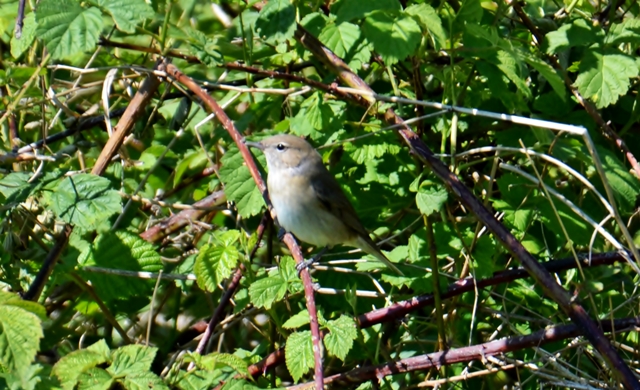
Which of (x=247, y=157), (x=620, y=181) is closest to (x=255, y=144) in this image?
(x=247, y=157)

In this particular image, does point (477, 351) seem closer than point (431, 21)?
No

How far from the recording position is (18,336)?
237 cm

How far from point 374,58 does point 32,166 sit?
1.89m

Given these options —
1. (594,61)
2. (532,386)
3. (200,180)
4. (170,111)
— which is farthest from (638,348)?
(170,111)

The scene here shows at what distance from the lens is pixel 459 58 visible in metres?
3.37


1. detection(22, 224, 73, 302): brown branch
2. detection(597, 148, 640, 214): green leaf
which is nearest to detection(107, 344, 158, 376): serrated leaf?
detection(22, 224, 73, 302): brown branch

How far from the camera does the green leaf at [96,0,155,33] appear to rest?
2.70 m

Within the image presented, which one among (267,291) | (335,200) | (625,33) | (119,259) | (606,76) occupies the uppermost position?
(625,33)

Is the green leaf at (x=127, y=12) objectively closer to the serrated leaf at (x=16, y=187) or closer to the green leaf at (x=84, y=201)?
the green leaf at (x=84, y=201)

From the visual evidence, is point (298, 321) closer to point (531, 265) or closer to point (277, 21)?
point (531, 265)

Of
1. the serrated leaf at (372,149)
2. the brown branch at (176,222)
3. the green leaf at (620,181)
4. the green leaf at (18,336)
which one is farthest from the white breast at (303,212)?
the green leaf at (18,336)

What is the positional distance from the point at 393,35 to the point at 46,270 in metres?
1.66

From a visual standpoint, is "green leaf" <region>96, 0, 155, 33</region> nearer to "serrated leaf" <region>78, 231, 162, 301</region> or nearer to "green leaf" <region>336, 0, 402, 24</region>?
"green leaf" <region>336, 0, 402, 24</region>

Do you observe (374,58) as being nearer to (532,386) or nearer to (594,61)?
(594,61)
